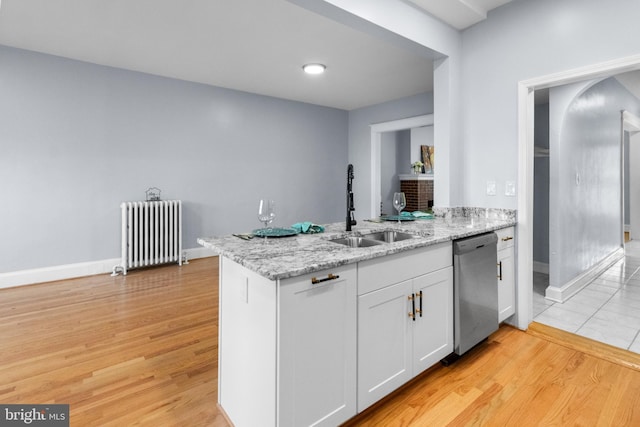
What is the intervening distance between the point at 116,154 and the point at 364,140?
12.8 ft

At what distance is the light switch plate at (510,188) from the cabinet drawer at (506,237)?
0.28 m

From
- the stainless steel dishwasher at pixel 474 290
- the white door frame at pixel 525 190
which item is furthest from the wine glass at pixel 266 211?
the white door frame at pixel 525 190

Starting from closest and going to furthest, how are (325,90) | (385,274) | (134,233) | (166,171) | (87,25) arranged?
(385,274)
(87,25)
(134,233)
(166,171)
(325,90)

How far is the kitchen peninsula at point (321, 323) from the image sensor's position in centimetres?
127

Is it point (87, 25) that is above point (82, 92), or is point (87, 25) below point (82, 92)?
above

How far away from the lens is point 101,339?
2.43 m

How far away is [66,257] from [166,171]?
151 centimetres

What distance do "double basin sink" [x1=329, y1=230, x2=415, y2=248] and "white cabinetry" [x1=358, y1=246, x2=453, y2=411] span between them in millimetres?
263

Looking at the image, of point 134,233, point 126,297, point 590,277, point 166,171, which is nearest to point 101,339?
point 126,297

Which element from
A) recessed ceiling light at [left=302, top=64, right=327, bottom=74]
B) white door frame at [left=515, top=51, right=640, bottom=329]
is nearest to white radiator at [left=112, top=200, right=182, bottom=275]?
recessed ceiling light at [left=302, top=64, right=327, bottom=74]

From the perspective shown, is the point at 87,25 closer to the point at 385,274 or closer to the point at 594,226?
the point at 385,274

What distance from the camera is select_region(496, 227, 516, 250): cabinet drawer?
247 cm

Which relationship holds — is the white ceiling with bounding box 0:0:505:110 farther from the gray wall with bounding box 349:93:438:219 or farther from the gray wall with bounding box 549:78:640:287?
the gray wall with bounding box 549:78:640:287

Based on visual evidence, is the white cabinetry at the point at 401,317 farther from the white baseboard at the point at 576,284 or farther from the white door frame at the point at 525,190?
the white baseboard at the point at 576,284
